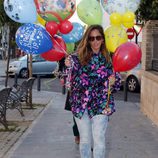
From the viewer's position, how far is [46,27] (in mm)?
6250

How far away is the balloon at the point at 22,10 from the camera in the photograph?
6633 mm

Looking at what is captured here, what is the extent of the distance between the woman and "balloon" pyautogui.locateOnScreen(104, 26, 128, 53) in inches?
28.7

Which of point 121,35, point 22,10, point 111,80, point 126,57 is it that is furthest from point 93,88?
point 22,10

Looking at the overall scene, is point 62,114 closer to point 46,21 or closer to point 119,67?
point 46,21

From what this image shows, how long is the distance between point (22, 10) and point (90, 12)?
1.07m

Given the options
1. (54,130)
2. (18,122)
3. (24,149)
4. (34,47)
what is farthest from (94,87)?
(18,122)

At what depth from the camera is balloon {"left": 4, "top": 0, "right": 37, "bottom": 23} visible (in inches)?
261

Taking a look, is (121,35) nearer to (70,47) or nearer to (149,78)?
(70,47)

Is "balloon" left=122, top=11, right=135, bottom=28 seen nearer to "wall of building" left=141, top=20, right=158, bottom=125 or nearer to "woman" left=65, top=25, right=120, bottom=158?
"woman" left=65, top=25, right=120, bottom=158

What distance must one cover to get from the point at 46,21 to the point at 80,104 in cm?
190

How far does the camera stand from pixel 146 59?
1131 centimetres

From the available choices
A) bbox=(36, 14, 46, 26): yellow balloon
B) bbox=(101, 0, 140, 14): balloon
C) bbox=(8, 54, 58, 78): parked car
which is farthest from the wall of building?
bbox=(8, 54, 58, 78): parked car

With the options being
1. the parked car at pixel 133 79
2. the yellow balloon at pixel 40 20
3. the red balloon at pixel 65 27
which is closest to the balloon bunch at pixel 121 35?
the red balloon at pixel 65 27

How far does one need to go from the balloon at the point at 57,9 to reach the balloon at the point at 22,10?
25 centimetres
